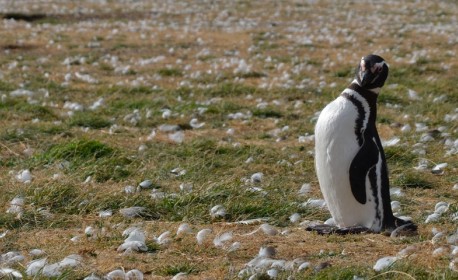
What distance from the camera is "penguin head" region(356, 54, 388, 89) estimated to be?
6.50m

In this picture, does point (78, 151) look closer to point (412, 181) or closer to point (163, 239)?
point (163, 239)

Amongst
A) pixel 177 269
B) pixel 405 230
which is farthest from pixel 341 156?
pixel 177 269

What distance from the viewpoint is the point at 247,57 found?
746 inches

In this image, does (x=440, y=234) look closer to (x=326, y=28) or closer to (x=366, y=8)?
(x=326, y=28)

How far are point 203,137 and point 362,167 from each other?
4543mm

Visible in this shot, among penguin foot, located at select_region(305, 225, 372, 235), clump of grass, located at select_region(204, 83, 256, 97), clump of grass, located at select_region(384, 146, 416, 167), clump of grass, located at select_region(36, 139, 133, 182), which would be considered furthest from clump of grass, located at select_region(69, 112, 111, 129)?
penguin foot, located at select_region(305, 225, 372, 235)

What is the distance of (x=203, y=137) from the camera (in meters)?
10.8

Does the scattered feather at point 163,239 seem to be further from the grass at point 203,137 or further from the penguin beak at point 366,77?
the penguin beak at point 366,77

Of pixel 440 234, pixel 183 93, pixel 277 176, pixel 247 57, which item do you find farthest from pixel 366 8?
pixel 440 234

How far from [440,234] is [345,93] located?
4.28 ft

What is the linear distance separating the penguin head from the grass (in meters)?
1.17

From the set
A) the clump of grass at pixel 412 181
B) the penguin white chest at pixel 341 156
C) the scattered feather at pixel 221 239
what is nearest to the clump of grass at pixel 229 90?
the clump of grass at pixel 412 181

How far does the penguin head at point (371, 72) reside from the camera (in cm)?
650

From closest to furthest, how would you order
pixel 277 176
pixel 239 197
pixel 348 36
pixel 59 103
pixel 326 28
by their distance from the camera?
pixel 239 197, pixel 277 176, pixel 59 103, pixel 348 36, pixel 326 28
